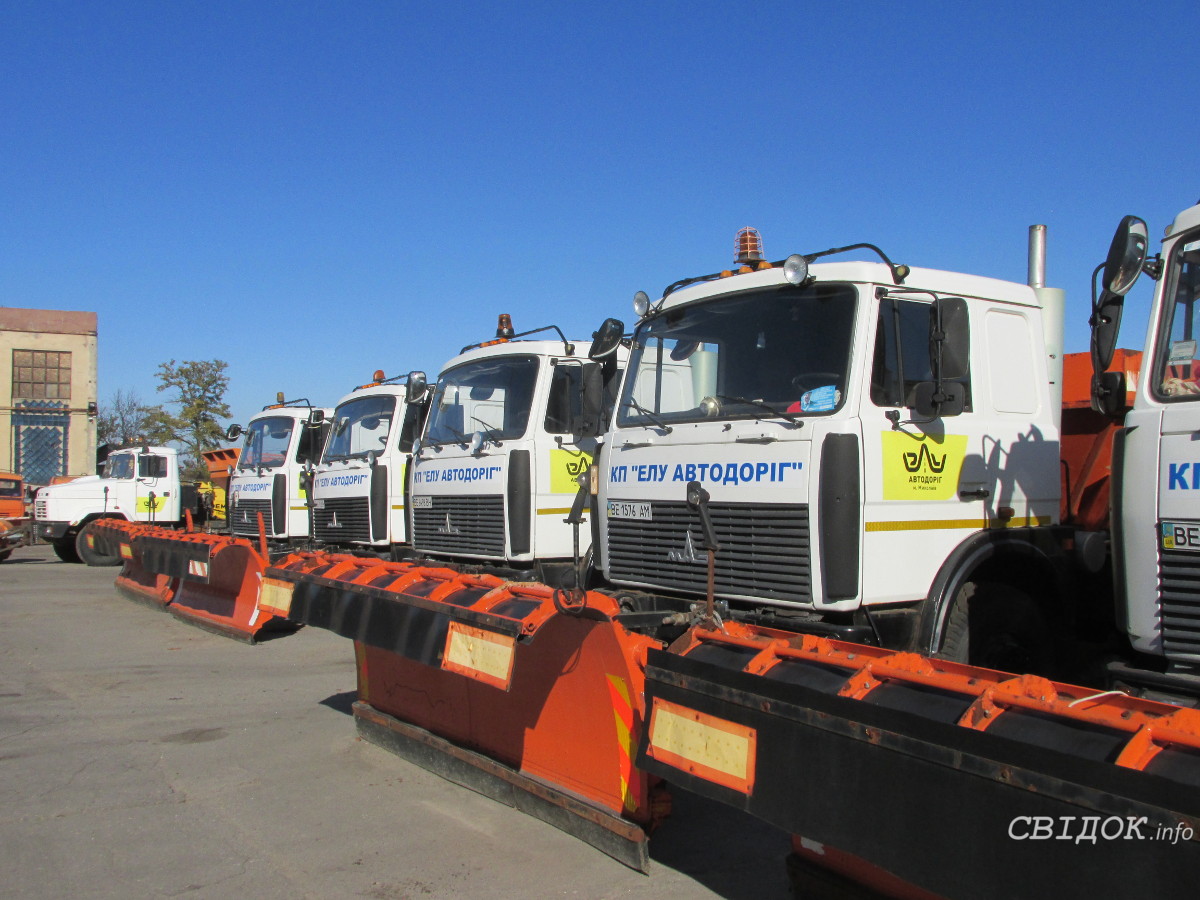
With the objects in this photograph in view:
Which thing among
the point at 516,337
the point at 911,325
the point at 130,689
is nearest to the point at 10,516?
the point at 130,689

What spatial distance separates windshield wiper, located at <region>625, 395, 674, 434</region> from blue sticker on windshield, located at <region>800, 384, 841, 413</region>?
0.78 meters

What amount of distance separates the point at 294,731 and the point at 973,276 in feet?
16.4

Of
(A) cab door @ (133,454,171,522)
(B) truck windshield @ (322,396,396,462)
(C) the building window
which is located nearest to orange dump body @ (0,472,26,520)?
(A) cab door @ (133,454,171,522)

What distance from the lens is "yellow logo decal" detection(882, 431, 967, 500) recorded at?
14.2 ft

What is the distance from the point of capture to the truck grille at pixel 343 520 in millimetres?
10211

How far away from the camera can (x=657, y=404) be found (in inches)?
204

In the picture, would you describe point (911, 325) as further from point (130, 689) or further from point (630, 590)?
point (130, 689)

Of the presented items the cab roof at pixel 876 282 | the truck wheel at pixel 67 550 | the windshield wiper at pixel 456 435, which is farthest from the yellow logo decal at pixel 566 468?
the truck wheel at pixel 67 550

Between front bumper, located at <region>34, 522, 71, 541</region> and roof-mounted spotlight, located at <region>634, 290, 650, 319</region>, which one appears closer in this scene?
roof-mounted spotlight, located at <region>634, 290, 650, 319</region>

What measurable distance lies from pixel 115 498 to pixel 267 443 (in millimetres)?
7426

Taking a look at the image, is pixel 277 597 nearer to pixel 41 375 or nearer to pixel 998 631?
pixel 998 631

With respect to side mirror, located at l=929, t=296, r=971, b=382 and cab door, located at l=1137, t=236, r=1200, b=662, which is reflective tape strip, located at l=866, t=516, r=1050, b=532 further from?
cab door, located at l=1137, t=236, r=1200, b=662

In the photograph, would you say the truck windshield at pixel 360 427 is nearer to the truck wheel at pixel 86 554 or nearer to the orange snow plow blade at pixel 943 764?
the orange snow plow blade at pixel 943 764

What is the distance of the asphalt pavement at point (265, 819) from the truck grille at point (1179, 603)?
181cm
